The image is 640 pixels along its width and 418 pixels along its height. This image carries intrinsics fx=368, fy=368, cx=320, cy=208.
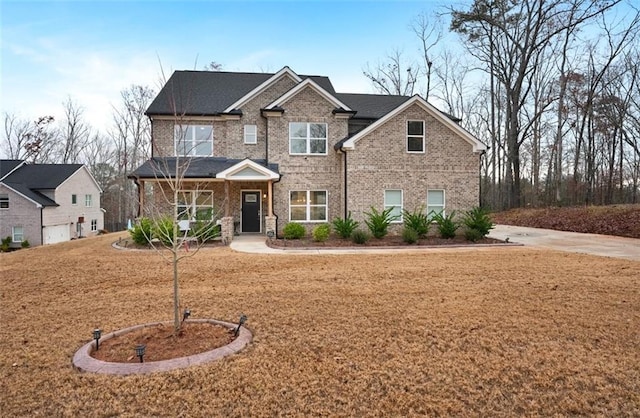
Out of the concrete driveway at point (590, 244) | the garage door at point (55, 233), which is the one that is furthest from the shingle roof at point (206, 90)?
the garage door at point (55, 233)

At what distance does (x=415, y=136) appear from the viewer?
16516 mm

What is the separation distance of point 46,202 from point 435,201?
1187 inches

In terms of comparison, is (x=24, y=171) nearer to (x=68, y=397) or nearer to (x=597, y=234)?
(x=68, y=397)

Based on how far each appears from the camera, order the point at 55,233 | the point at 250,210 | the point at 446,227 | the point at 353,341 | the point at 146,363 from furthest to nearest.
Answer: the point at 55,233 < the point at 250,210 < the point at 446,227 < the point at 353,341 < the point at 146,363

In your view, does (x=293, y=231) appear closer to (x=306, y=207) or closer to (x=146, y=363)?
(x=306, y=207)

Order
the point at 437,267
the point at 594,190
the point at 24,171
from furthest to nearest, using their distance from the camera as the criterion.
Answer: the point at 24,171 < the point at 594,190 < the point at 437,267

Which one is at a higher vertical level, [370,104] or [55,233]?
[370,104]

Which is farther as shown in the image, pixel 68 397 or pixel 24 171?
pixel 24 171

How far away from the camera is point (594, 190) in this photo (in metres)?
29.1

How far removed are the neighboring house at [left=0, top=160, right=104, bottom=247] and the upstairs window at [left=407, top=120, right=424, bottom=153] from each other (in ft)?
93.6

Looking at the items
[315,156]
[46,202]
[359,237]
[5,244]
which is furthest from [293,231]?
[46,202]

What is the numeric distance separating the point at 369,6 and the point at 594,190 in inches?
984

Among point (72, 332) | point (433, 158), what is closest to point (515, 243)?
point (433, 158)

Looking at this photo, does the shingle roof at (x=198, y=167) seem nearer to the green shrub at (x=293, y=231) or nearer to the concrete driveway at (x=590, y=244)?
the green shrub at (x=293, y=231)
